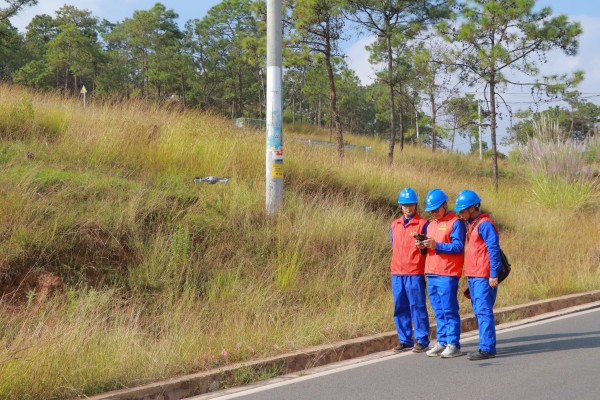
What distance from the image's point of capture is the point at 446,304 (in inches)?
249

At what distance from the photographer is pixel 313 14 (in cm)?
1939

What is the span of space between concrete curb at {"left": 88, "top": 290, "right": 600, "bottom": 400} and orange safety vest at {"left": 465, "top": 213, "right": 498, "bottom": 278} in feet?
4.55

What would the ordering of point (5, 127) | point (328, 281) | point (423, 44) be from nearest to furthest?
1. point (328, 281)
2. point (5, 127)
3. point (423, 44)

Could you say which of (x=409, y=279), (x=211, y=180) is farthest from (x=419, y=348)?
(x=211, y=180)

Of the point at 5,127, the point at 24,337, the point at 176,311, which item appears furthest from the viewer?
the point at 5,127

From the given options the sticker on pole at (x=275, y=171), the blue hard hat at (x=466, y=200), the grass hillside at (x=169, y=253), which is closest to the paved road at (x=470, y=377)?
the grass hillside at (x=169, y=253)

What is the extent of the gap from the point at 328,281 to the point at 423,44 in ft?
78.4

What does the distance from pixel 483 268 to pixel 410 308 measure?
938 mm

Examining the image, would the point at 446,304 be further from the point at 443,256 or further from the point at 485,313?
the point at 443,256

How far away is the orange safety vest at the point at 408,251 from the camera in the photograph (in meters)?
6.56

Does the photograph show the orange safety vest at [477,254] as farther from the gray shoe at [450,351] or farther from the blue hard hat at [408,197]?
the gray shoe at [450,351]

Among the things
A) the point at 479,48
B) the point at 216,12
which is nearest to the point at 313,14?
the point at 479,48

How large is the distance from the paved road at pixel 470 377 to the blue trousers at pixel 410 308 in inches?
8.8

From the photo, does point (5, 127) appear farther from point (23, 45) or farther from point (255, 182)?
point (23, 45)
